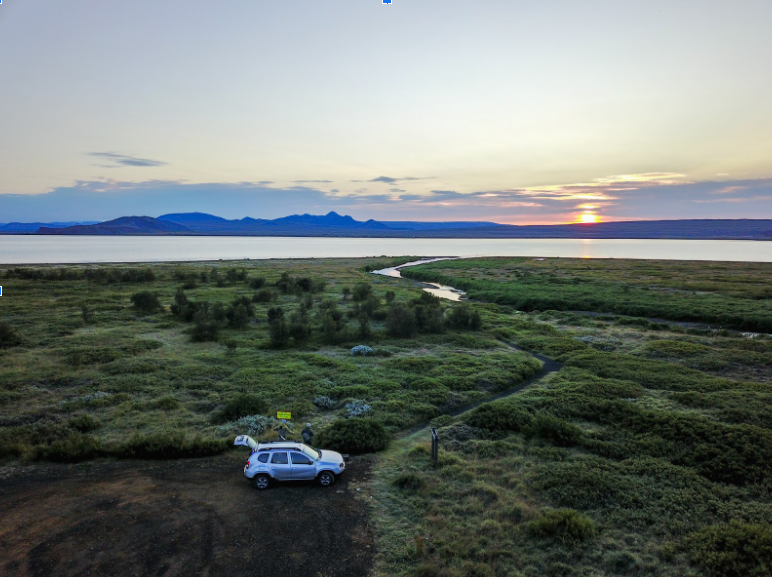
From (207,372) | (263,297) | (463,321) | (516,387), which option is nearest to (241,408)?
(207,372)

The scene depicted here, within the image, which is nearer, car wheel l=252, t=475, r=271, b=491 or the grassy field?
the grassy field

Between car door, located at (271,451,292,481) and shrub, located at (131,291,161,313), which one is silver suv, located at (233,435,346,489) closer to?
Answer: car door, located at (271,451,292,481)

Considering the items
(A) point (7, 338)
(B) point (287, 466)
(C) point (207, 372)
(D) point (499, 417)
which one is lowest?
(D) point (499, 417)

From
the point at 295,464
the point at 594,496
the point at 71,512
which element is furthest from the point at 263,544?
the point at 594,496

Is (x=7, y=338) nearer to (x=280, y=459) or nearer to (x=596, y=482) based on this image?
(x=280, y=459)

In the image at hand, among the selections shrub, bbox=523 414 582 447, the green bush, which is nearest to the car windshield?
the green bush

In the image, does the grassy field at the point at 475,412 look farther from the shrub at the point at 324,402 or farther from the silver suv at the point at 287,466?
the silver suv at the point at 287,466
